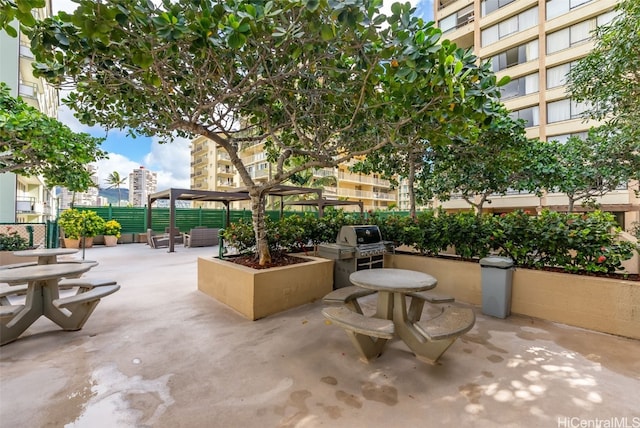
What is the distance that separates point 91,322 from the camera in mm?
3533

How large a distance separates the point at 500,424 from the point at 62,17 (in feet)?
15.3

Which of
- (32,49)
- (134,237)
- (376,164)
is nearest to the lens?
(32,49)

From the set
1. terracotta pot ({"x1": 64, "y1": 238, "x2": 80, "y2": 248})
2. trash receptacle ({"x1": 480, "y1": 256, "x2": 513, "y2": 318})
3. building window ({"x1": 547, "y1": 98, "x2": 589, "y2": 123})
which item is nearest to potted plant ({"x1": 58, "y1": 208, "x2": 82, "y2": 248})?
terracotta pot ({"x1": 64, "y1": 238, "x2": 80, "y2": 248})

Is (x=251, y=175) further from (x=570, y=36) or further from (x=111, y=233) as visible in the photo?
(x=570, y=36)

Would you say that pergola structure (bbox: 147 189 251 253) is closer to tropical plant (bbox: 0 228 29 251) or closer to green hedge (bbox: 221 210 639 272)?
tropical plant (bbox: 0 228 29 251)

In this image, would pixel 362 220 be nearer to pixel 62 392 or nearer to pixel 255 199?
pixel 255 199

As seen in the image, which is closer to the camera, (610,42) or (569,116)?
(610,42)

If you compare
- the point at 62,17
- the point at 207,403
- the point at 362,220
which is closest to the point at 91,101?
the point at 62,17

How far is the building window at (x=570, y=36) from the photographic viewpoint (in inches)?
602

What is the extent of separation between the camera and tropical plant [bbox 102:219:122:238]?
38.9 feet

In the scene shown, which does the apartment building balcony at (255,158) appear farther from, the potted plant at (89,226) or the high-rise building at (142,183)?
the high-rise building at (142,183)

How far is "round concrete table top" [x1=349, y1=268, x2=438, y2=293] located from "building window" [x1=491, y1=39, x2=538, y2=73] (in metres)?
19.7

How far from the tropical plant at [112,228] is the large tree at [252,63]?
9.42 metres

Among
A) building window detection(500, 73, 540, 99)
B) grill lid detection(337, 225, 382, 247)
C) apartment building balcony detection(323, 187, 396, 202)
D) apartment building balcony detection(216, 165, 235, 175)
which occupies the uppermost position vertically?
building window detection(500, 73, 540, 99)
